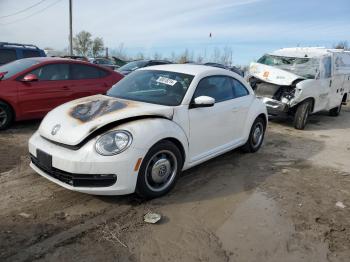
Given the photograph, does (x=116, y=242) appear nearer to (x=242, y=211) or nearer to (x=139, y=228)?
(x=139, y=228)

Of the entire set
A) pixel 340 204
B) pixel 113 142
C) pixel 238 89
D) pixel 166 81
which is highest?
pixel 166 81

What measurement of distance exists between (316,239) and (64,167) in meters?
2.70

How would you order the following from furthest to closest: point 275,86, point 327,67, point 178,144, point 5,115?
point 327,67 < point 275,86 < point 5,115 < point 178,144

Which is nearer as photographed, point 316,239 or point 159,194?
point 316,239

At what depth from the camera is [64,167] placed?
365 cm

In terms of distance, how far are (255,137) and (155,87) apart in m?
2.39

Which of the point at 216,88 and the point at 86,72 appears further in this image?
the point at 86,72

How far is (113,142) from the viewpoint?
3686 mm

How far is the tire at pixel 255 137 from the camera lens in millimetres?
6117

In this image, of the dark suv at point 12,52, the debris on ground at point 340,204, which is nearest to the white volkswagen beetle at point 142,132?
the debris on ground at point 340,204

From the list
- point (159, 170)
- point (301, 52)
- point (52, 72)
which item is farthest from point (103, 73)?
point (301, 52)

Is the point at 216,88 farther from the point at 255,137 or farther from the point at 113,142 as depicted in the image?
the point at 113,142

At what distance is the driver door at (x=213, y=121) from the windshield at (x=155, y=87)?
0.75 ft

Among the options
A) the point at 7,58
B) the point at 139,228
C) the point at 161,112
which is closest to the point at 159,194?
the point at 139,228
